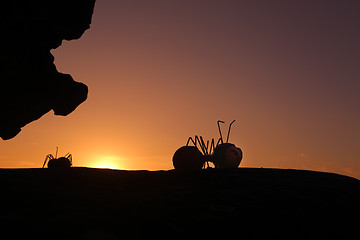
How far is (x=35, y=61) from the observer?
6309 millimetres

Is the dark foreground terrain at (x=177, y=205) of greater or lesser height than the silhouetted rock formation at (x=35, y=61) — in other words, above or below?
below

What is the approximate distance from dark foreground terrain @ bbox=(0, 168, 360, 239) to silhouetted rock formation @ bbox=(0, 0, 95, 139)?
62.8 inches

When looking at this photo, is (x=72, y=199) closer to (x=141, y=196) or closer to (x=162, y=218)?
(x=141, y=196)

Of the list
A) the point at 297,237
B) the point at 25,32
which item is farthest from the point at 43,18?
the point at 297,237

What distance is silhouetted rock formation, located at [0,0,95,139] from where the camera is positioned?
5.57 m

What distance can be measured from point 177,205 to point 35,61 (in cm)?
382

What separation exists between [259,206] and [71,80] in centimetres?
454

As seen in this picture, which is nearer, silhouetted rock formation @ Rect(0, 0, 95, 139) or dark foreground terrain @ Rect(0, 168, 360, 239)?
dark foreground terrain @ Rect(0, 168, 360, 239)

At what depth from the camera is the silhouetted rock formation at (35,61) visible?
5574mm

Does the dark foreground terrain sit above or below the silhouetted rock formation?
below

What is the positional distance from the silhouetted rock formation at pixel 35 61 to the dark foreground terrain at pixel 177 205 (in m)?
1.59

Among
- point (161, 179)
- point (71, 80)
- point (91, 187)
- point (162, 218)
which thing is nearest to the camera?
point (162, 218)

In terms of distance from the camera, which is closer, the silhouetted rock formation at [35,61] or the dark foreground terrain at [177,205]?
the dark foreground terrain at [177,205]

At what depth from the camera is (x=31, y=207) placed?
3.88 m
